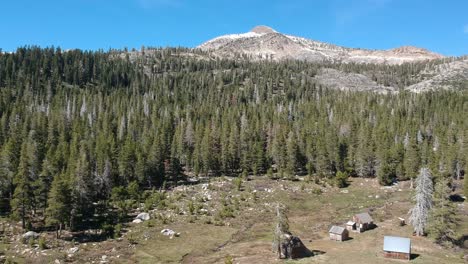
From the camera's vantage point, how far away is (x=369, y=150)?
358ft

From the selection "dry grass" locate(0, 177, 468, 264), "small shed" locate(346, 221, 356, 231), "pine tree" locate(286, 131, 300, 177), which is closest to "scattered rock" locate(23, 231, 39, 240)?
"dry grass" locate(0, 177, 468, 264)

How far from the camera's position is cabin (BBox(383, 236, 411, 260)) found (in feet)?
171

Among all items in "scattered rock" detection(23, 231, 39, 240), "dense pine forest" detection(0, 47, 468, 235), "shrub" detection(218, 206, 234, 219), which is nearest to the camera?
"scattered rock" detection(23, 231, 39, 240)

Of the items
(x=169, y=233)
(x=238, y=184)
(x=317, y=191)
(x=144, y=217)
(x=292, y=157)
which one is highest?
(x=292, y=157)

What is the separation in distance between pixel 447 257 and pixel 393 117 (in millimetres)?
109673

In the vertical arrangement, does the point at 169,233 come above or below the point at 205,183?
below

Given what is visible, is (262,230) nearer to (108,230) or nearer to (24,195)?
(108,230)

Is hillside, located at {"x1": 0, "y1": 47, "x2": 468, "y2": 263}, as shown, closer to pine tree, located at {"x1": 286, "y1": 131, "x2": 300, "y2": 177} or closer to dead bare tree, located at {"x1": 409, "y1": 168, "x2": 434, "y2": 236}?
pine tree, located at {"x1": 286, "y1": 131, "x2": 300, "y2": 177}

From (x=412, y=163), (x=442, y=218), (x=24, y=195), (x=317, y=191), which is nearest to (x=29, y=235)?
(x=24, y=195)

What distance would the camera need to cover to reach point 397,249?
172 ft

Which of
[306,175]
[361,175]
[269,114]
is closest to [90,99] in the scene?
[269,114]

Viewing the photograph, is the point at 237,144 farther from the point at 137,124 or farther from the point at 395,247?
the point at 395,247

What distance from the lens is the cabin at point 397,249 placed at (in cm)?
5203

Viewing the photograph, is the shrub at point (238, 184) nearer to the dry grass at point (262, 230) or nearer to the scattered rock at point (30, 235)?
the dry grass at point (262, 230)
